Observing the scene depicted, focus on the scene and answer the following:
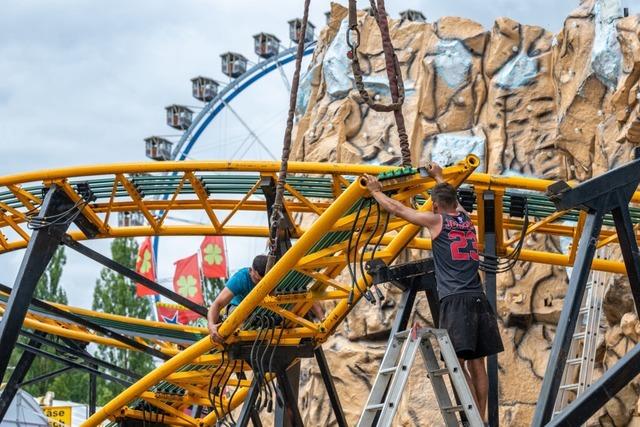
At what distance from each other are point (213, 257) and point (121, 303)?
1257cm

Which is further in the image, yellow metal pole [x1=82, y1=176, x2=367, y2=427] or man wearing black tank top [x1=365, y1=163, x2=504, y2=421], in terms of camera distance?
yellow metal pole [x1=82, y1=176, x2=367, y2=427]

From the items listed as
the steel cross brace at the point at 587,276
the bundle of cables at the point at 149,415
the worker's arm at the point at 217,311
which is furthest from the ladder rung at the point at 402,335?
the bundle of cables at the point at 149,415

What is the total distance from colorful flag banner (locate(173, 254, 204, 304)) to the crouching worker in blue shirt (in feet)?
74.7

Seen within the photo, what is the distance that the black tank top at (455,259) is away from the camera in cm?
772

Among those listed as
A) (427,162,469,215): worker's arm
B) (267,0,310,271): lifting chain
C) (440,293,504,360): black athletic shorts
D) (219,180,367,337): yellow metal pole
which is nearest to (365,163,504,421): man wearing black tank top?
(440,293,504,360): black athletic shorts

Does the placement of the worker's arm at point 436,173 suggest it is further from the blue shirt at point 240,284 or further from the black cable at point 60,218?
the black cable at point 60,218

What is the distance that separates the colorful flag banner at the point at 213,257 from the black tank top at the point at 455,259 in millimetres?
25611

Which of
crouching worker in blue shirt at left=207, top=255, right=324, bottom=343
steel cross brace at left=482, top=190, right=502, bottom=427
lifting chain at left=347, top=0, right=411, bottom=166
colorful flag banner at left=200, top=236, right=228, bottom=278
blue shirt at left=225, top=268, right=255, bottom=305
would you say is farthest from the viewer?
colorful flag banner at left=200, top=236, right=228, bottom=278

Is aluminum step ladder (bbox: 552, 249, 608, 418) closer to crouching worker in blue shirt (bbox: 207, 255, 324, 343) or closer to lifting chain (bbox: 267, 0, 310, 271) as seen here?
crouching worker in blue shirt (bbox: 207, 255, 324, 343)

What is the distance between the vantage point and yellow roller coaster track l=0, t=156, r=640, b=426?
921cm

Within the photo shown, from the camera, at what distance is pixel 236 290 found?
10391 mm

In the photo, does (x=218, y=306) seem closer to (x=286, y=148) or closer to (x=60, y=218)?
(x=286, y=148)

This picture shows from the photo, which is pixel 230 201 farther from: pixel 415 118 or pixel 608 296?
pixel 415 118

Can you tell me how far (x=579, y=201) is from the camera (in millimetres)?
7395
